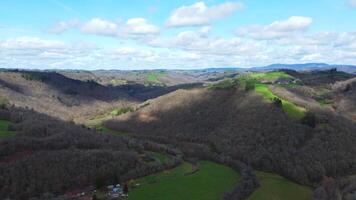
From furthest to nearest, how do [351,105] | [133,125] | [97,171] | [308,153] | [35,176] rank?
[133,125] < [351,105] < [308,153] < [97,171] < [35,176]

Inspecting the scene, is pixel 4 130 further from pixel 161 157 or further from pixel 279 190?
pixel 279 190

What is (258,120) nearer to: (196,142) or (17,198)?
(196,142)

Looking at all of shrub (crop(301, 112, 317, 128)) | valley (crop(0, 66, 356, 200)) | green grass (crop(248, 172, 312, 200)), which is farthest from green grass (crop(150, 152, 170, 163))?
shrub (crop(301, 112, 317, 128))

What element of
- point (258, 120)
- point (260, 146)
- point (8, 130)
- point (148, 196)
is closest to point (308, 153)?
point (260, 146)

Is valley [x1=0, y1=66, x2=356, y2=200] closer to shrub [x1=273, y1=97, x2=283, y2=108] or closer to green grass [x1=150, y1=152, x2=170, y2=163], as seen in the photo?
shrub [x1=273, y1=97, x2=283, y2=108]

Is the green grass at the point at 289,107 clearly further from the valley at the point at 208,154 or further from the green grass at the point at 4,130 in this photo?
the green grass at the point at 4,130
